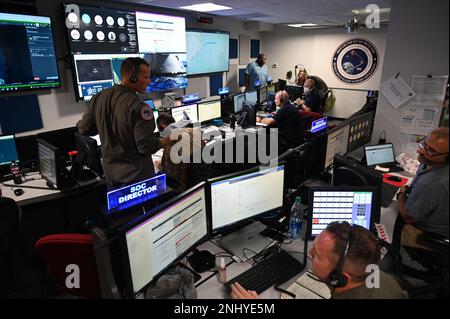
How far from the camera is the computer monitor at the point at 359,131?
2.65 metres

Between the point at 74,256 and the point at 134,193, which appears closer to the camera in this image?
the point at 74,256

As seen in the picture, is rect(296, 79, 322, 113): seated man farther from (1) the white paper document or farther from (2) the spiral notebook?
(2) the spiral notebook

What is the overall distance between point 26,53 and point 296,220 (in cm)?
349

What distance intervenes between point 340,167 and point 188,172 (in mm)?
1437

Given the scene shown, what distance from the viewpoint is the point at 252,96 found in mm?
5598

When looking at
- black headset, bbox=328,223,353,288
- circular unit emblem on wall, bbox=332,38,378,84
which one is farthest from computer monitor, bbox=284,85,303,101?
black headset, bbox=328,223,353,288

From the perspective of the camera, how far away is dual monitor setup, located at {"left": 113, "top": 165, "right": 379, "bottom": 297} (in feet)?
3.51

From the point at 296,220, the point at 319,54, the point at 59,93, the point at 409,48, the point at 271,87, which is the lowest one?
the point at 296,220

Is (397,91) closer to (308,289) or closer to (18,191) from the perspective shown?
(308,289)

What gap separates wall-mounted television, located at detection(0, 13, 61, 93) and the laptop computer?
12.0 ft

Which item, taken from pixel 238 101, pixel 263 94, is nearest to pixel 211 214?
pixel 238 101

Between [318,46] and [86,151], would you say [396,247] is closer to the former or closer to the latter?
[86,151]

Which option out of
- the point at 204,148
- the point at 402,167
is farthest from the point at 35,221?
the point at 402,167

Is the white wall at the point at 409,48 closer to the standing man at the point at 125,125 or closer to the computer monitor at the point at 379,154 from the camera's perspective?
the computer monitor at the point at 379,154
